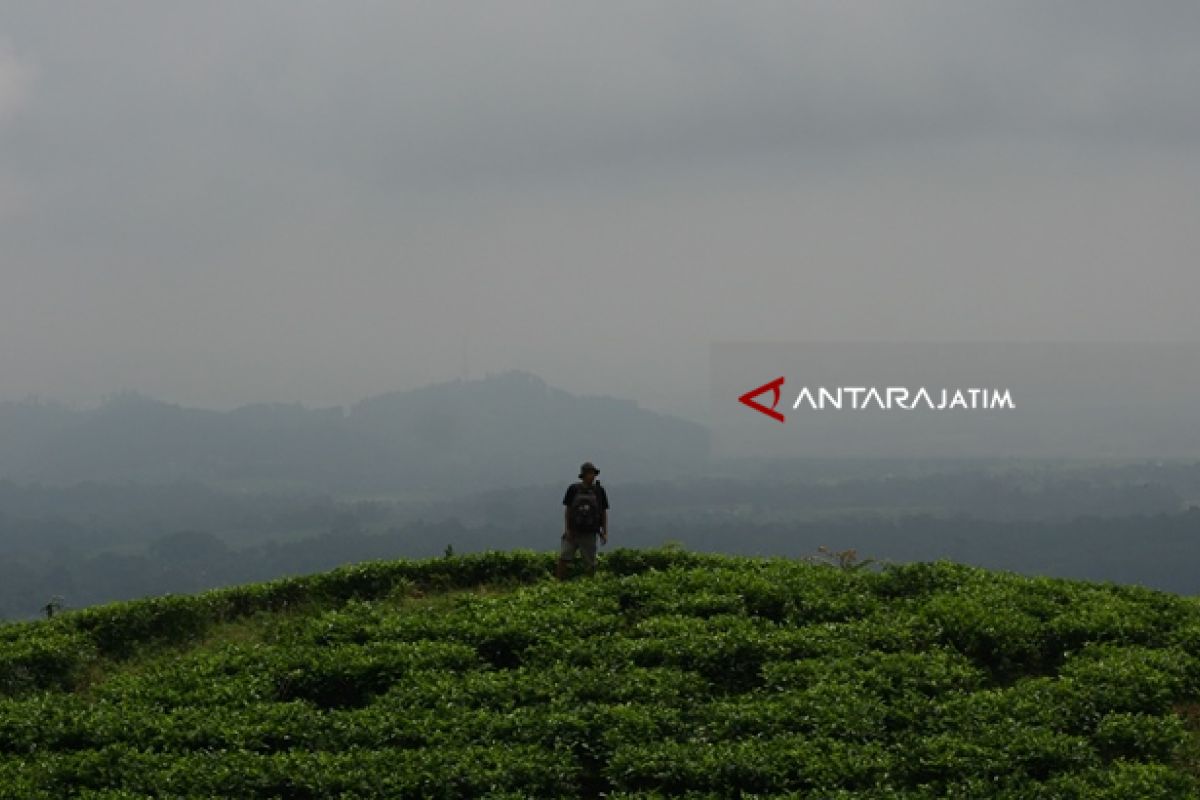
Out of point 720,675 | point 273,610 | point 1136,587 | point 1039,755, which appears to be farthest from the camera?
point 273,610

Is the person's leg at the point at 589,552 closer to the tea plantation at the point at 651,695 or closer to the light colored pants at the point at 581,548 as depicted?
the light colored pants at the point at 581,548

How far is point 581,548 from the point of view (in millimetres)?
18609

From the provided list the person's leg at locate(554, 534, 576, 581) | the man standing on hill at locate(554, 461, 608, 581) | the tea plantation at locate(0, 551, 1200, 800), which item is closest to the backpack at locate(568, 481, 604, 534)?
the man standing on hill at locate(554, 461, 608, 581)

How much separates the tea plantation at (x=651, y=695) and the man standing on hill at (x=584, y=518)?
1357 mm

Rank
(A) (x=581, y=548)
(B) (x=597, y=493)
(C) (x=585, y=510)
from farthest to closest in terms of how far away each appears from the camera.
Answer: (A) (x=581, y=548), (B) (x=597, y=493), (C) (x=585, y=510)

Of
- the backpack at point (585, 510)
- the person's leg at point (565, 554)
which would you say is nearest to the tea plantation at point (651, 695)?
the backpack at point (585, 510)

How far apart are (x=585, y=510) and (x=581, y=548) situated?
87 centimetres

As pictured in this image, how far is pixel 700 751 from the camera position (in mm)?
11406

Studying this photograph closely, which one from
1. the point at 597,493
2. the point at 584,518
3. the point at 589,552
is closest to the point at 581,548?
the point at 589,552

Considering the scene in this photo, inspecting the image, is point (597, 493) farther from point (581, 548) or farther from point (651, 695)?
point (651, 695)

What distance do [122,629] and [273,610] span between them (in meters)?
2.38

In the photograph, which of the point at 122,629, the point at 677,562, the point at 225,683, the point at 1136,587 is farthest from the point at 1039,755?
the point at 122,629

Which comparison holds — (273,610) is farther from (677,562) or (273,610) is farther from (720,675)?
(720,675)

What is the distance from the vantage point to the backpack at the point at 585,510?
1812 cm
